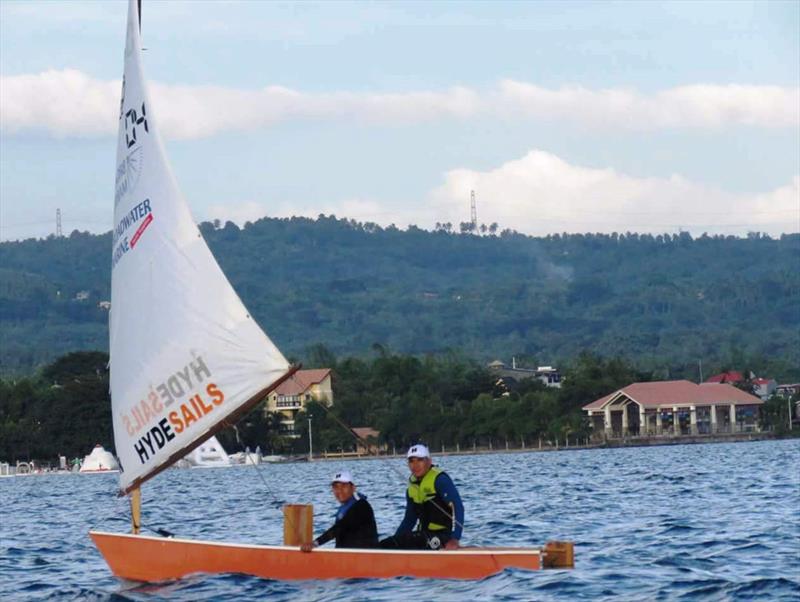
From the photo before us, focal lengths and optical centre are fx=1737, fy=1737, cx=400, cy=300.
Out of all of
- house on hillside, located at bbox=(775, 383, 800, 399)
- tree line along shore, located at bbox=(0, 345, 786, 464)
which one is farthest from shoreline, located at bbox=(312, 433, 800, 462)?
house on hillside, located at bbox=(775, 383, 800, 399)

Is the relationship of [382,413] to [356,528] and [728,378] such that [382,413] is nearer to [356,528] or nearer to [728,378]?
[728,378]

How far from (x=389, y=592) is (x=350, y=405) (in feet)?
427

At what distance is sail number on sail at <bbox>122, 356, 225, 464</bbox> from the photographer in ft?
74.6

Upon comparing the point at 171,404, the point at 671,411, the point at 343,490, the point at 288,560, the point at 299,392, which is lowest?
the point at 288,560

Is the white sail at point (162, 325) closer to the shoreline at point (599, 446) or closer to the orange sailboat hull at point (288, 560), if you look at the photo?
the orange sailboat hull at point (288, 560)

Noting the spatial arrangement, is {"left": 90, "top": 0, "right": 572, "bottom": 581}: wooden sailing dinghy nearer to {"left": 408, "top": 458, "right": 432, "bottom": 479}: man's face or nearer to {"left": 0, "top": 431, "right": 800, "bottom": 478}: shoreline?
{"left": 408, "top": 458, "right": 432, "bottom": 479}: man's face

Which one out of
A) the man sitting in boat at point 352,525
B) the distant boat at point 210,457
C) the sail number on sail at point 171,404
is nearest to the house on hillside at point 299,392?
the distant boat at point 210,457

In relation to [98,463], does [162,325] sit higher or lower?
lower

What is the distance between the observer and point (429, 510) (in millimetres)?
Answer: 22453

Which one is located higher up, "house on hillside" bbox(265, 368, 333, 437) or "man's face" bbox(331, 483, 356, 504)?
"house on hillside" bbox(265, 368, 333, 437)

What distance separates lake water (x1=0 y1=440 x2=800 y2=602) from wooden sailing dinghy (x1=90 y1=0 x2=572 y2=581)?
0.88 feet

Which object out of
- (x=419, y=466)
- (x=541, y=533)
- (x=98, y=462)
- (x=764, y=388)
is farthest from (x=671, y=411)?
(x=419, y=466)

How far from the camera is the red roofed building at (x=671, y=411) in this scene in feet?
488

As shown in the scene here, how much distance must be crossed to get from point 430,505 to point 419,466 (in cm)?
56
